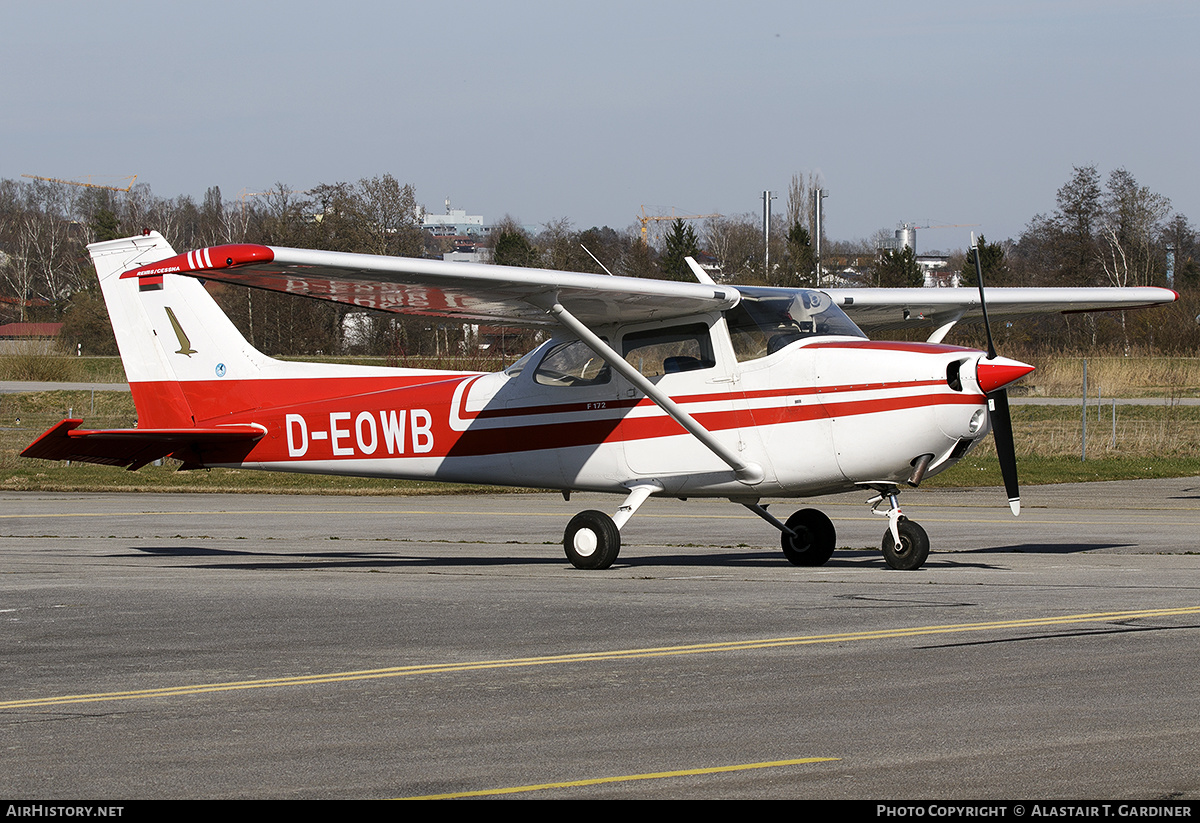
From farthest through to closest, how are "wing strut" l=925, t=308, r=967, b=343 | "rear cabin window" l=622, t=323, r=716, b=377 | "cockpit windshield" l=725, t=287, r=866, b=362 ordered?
1. "wing strut" l=925, t=308, r=967, b=343
2. "rear cabin window" l=622, t=323, r=716, b=377
3. "cockpit windshield" l=725, t=287, r=866, b=362

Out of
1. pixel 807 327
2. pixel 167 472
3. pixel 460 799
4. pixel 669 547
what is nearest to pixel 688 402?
pixel 807 327

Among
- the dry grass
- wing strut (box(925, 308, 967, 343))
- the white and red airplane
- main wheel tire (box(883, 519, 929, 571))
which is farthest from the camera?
the dry grass

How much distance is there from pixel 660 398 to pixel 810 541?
82.3 inches

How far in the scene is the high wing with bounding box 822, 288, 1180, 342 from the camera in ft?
45.8

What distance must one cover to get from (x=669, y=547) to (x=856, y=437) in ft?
12.5

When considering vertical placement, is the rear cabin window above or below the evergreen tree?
below

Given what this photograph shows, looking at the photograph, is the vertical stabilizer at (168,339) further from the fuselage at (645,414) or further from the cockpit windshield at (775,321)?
the cockpit windshield at (775,321)

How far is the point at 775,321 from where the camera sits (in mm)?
12141

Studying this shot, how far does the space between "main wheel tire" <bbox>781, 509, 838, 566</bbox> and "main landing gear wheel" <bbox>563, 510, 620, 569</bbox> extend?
5.70ft

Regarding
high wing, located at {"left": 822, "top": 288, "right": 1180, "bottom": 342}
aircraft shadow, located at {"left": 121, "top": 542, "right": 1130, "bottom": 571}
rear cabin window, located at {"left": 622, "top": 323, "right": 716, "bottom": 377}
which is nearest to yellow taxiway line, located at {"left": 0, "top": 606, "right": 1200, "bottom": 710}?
aircraft shadow, located at {"left": 121, "top": 542, "right": 1130, "bottom": 571}

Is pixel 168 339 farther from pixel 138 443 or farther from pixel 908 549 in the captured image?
pixel 908 549

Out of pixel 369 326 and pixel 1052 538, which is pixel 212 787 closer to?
pixel 1052 538

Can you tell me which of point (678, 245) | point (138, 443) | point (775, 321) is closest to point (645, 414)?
point (775, 321)

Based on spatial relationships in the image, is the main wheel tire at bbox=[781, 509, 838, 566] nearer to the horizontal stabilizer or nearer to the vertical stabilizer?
the horizontal stabilizer
